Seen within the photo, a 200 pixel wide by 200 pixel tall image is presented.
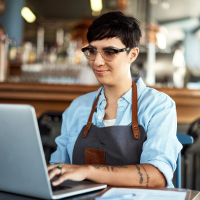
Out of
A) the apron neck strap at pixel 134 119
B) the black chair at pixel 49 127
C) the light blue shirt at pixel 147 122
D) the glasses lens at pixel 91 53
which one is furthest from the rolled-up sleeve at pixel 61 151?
the black chair at pixel 49 127

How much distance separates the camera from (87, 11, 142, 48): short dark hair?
4.14ft

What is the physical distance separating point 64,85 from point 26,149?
2308 millimetres

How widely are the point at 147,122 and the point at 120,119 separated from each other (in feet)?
0.41

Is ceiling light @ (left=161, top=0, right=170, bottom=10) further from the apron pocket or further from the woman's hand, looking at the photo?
the woman's hand

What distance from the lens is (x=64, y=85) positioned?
119 inches

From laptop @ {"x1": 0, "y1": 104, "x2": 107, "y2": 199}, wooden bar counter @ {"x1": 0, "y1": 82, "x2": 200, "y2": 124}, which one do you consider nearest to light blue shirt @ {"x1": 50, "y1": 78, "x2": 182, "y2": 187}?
laptop @ {"x1": 0, "y1": 104, "x2": 107, "y2": 199}

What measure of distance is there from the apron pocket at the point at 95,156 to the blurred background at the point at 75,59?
1.28m

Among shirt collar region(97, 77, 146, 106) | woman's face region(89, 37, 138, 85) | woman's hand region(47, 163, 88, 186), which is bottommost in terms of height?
woman's hand region(47, 163, 88, 186)

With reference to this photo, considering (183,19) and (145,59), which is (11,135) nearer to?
(145,59)

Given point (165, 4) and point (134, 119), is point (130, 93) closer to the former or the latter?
point (134, 119)

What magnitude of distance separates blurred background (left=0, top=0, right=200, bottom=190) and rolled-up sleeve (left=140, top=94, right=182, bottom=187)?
50.4 inches

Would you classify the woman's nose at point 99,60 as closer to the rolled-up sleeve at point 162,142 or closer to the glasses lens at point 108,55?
the glasses lens at point 108,55

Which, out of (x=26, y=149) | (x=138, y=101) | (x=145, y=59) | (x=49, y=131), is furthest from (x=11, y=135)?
(x=145, y=59)

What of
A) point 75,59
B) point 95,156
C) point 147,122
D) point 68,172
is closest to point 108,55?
point 147,122
